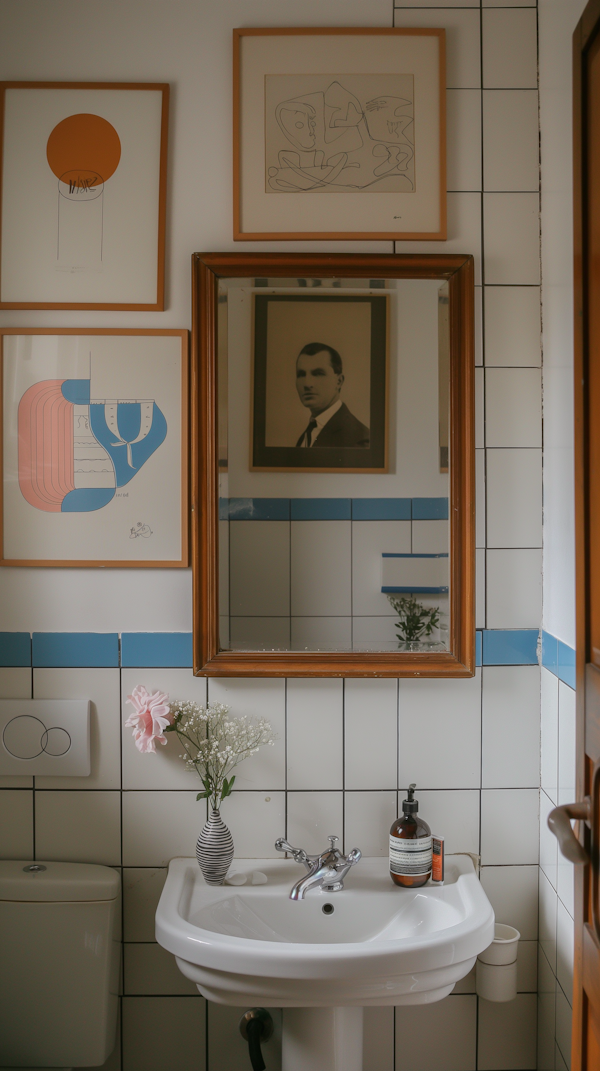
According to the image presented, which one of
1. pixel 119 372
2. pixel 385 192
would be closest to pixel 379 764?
pixel 119 372

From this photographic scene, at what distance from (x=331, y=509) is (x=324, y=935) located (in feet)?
2.46

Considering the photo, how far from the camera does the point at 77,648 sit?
4.37 ft

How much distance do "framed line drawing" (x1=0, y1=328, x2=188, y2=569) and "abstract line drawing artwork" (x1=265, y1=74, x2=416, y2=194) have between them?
38cm

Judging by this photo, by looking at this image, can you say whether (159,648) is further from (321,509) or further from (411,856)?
(411,856)

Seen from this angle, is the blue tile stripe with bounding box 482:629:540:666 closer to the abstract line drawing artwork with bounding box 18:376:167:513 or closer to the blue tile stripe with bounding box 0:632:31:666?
the abstract line drawing artwork with bounding box 18:376:167:513

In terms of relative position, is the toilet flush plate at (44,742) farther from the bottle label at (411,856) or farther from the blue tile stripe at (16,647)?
the bottle label at (411,856)

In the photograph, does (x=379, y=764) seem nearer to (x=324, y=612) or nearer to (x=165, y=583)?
(x=324, y=612)

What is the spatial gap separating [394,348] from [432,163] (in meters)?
0.34

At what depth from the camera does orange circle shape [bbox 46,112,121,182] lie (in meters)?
1.29

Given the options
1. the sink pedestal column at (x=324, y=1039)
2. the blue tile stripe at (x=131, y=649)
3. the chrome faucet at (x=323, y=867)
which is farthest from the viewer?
the blue tile stripe at (x=131, y=649)

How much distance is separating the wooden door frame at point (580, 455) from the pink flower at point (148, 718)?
2.30 ft

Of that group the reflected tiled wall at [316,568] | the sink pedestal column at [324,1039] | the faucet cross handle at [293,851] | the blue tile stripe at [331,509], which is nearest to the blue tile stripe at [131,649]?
the reflected tiled wall at [316,568]

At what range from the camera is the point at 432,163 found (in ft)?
4.20

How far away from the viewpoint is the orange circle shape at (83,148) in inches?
50.8
